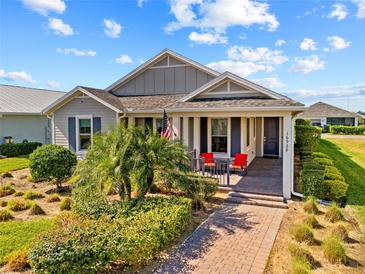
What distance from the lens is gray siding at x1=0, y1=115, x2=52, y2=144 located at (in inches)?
850

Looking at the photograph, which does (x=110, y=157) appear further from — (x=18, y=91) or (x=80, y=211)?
(x=18, y=91)

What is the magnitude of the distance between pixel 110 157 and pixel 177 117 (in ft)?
18.0

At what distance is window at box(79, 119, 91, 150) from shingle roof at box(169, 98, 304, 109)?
620cm

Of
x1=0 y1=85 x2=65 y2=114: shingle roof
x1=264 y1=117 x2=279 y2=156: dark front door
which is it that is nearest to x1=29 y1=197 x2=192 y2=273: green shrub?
x1=264 y1=117 x2=279 y2=156: dark front door

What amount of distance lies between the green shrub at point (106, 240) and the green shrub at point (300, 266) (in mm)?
2833

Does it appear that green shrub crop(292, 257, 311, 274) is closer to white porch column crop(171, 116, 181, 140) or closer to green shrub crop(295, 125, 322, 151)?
white porch column crop(171, 116, 181, 140)

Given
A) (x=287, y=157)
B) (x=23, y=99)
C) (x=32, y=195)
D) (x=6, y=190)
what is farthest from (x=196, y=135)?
(x=23, y=99)

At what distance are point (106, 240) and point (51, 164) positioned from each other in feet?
24.4

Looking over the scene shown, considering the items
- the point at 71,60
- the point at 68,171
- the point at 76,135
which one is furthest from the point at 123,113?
the point at 71,60

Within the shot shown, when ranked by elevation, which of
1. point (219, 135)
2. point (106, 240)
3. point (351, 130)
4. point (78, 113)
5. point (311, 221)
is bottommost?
point (311, 221)

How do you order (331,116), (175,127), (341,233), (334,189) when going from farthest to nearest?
A: (331,116)
(175,127)
(334,189)
(341,233)

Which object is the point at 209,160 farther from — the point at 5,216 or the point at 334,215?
the point at 5,216

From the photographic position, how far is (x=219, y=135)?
14.3 meters

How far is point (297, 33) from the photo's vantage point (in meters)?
15.2
